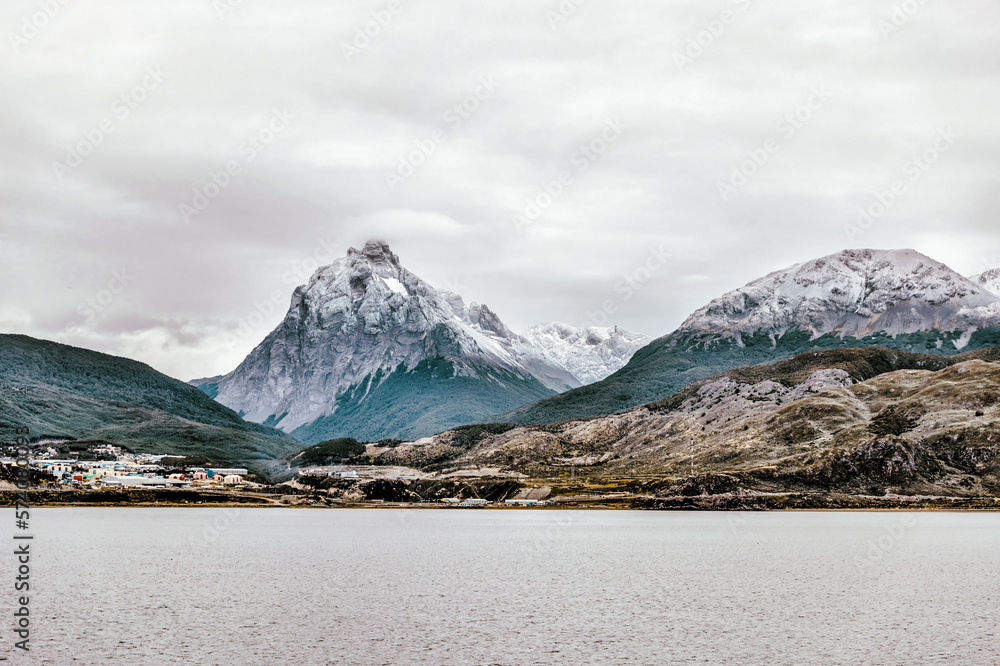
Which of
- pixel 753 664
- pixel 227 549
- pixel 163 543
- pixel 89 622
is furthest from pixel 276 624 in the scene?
pixel 163 543

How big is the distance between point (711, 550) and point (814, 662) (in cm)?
10727

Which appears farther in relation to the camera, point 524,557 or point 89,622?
point 524,557

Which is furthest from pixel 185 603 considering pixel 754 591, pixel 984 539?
pixel 984 539

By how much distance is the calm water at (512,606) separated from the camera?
72.3 meters

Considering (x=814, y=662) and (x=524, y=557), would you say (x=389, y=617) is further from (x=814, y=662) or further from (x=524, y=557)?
(x=524, y=557)

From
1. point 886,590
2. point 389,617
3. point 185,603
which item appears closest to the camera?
point 389,617

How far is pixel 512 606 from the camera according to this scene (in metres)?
97.7

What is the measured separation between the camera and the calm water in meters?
72.3

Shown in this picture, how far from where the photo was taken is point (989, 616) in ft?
298

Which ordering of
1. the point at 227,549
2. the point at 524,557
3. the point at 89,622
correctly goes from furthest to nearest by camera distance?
the point at 227,549 → the point at 524,557 → the point at 89,622

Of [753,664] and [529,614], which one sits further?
[529,614]

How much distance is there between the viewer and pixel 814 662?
69.2m

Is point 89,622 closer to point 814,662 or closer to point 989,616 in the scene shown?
point 814,662

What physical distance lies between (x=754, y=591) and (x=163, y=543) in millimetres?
126667
